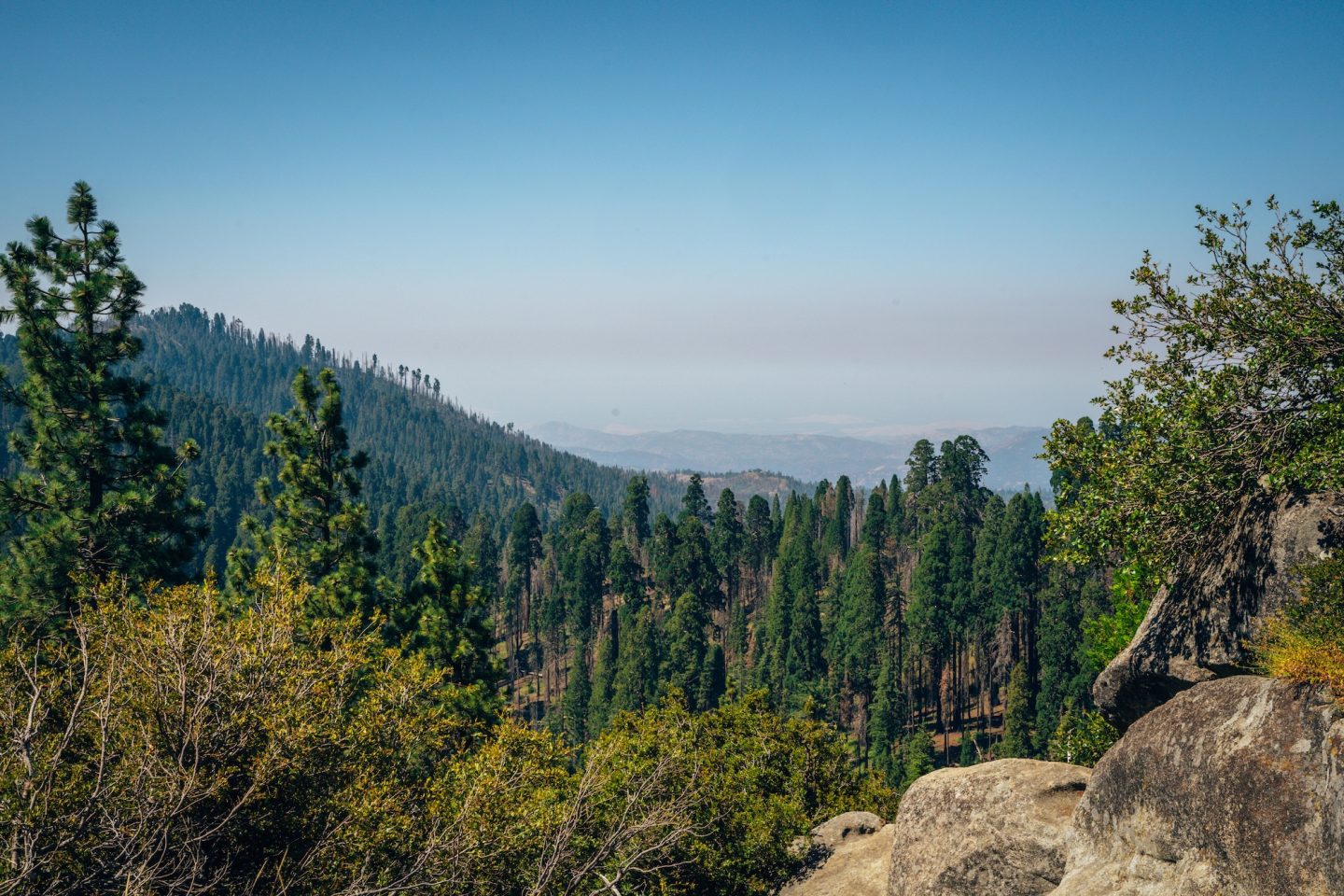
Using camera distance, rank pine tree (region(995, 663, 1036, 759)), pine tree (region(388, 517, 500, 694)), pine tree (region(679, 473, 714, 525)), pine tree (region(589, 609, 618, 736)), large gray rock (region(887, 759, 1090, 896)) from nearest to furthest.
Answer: large gray rock (region(887, 759, 1090, 896)) → pine tree (region(388, 517, 500, 694)) → pine tree (region(995, 663, 1036, 759)) → pine tree (region(589, 609, 618, 736)) → pine tree (region(679, 473, 714, 525))

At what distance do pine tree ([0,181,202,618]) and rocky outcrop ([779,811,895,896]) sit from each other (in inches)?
835

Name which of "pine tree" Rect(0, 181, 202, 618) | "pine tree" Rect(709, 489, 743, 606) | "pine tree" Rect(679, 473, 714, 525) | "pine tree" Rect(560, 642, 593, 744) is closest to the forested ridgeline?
"pine tree" Rect(0, 181, 202, 618)

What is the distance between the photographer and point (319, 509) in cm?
3012

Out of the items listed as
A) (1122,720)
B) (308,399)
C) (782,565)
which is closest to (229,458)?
(782,565)

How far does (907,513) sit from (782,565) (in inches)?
1282

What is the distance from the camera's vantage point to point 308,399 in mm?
29484

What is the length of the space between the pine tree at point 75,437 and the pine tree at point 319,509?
4537mm

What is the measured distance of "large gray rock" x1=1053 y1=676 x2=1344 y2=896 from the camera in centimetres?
1021

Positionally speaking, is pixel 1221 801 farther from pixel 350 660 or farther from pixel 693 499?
pixel 693 499

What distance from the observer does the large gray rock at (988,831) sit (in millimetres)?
15117

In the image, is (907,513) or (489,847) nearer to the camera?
(489,847)

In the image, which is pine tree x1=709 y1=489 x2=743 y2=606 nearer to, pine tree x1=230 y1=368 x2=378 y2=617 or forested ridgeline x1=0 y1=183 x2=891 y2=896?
forested ridgeline x1=0 y1=183 x2=891 y2=896

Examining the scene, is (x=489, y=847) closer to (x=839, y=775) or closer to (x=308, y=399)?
(x=839, y=775)

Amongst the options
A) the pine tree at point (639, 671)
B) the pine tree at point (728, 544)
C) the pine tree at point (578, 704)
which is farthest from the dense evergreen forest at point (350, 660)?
the pine tree at point (728, 544)
